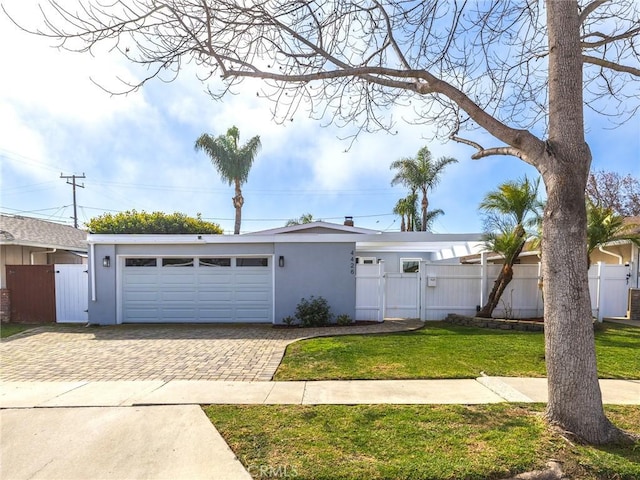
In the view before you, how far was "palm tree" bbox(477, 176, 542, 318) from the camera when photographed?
10.0m

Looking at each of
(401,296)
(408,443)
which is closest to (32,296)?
(401,296)

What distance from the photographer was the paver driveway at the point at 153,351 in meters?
5.99

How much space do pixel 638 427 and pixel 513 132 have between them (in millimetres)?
3404

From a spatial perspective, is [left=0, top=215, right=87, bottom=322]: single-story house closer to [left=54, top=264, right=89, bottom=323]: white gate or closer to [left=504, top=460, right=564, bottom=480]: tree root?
[left=54, top=264, right=89, bottom=323]: white gate

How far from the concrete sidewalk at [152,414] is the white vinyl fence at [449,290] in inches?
236

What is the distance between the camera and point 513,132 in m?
3.97

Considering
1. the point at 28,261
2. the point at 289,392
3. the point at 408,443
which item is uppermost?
the point at 28,261

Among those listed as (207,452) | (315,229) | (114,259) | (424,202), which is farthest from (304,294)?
(424,202)

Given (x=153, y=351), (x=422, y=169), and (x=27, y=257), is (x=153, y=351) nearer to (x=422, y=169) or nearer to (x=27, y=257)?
(x=27, y=257)

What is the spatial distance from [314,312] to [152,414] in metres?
6.92

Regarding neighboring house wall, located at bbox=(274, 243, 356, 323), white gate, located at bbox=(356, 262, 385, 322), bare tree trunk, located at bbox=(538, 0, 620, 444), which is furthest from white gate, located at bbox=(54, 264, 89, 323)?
bare tree trunk, located at bbox=(538, 0, 620, 444)

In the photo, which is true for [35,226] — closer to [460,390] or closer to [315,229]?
[315,229]

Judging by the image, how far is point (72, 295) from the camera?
472 inches

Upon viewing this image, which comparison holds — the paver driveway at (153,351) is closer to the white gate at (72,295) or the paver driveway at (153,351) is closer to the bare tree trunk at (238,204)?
the white gate at (72,295)
